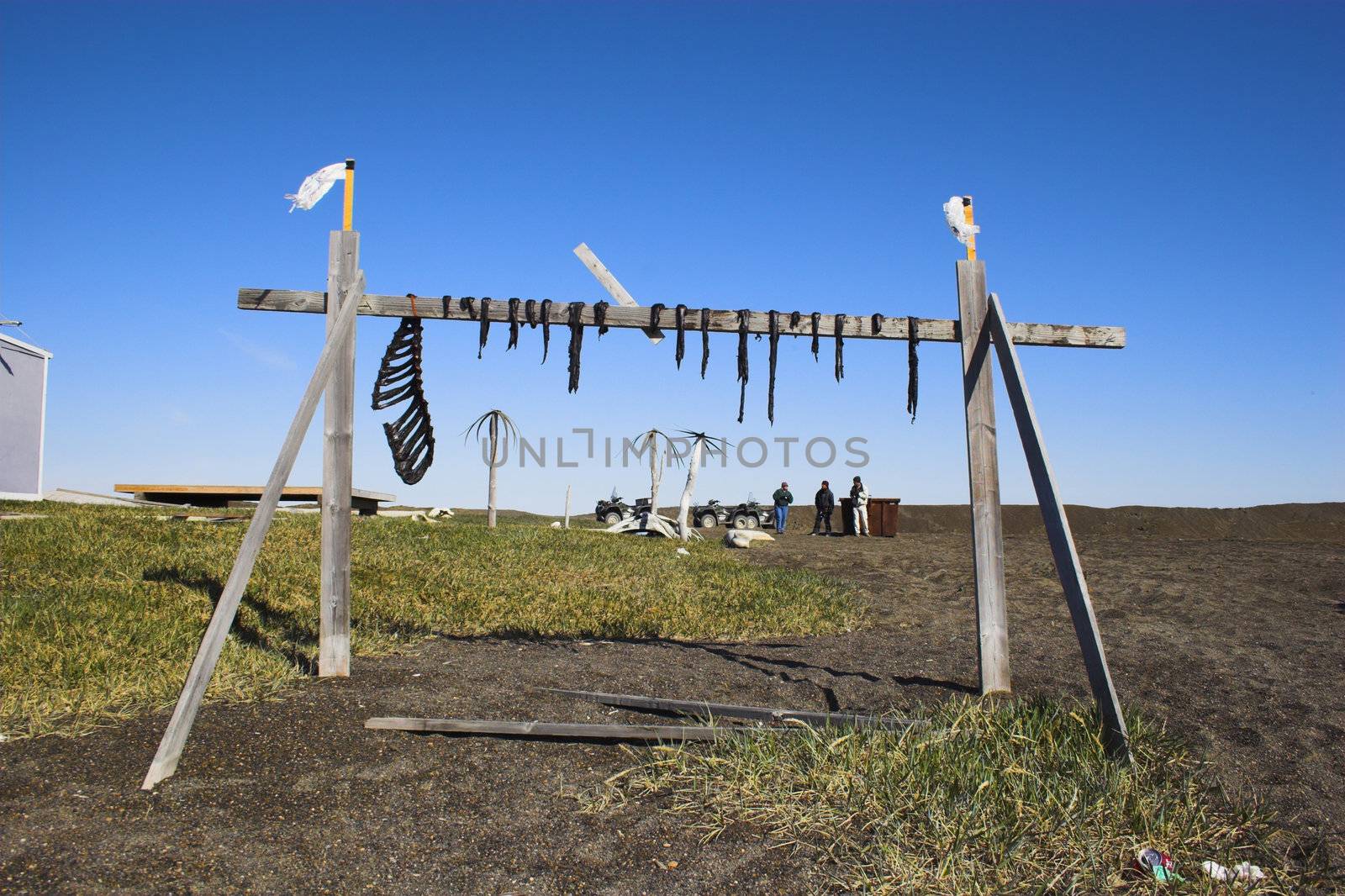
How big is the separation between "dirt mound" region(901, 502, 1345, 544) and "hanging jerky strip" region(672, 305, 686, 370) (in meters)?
16.0

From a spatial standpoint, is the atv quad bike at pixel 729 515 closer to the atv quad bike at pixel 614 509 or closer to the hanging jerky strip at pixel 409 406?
the atv quad bike at pixel 614 509

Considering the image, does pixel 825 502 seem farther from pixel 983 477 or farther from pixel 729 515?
pixel 983 477

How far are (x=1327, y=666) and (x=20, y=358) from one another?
22.9 metres

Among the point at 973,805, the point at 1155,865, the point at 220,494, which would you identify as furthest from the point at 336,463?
the point at 220,494

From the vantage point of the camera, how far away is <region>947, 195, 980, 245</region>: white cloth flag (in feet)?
20.0

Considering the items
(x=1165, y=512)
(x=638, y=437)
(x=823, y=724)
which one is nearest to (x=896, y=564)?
(x=638, y=437)

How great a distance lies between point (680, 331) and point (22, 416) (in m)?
19.4

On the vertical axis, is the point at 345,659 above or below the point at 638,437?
below

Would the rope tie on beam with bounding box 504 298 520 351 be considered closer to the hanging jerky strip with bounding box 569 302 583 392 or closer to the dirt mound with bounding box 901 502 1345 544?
the hanging jerky strip with bounding box 569 302 583 392

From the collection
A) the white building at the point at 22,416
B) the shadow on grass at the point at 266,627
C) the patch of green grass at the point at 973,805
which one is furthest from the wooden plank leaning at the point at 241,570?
the white building at the point at 22,416

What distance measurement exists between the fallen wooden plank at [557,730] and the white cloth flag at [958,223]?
11.6ft

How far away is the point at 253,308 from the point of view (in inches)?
230

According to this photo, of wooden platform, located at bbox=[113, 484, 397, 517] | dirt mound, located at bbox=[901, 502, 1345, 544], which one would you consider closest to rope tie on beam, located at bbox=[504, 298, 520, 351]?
wooden platform, located at bbox=[113, 484, 397, 517]

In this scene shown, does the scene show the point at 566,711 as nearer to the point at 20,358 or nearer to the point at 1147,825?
the point at 1147,825
